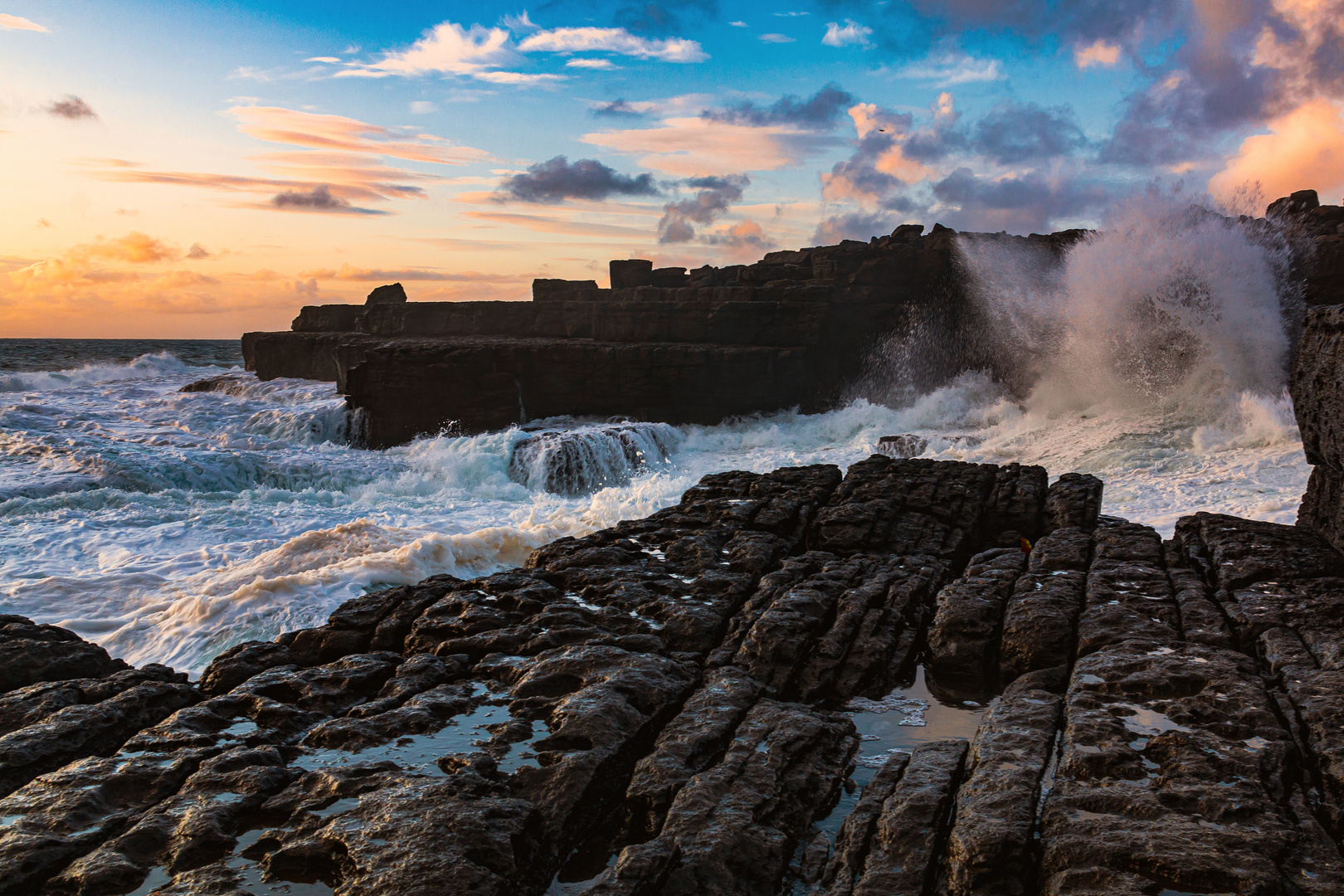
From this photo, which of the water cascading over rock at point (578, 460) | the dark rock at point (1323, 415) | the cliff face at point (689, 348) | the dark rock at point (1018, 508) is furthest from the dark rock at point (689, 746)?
the cliff face at point (689, 348)

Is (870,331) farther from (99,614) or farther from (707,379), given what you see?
(99,614)

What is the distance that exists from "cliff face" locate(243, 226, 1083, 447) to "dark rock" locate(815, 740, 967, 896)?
19.9 meters

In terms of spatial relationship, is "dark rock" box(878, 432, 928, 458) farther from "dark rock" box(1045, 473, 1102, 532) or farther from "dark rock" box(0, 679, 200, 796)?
"dark rock" box(0, 679, 200, 796)

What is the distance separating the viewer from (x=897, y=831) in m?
3.38

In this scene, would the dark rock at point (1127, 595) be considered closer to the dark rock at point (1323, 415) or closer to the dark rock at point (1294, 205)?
the dark rock at point (1323, 415)

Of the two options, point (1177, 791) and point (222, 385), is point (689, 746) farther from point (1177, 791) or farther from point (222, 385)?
point (222, 385)

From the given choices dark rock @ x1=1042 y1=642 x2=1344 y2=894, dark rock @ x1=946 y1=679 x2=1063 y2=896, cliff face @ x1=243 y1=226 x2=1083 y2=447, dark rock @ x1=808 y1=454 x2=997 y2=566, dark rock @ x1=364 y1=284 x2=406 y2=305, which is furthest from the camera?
dark rock @ x1=364 y1=284 x2=406 y2=305

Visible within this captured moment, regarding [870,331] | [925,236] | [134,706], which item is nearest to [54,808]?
[134,706]

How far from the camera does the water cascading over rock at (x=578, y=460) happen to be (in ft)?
58.1

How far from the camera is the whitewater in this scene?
9352 mm

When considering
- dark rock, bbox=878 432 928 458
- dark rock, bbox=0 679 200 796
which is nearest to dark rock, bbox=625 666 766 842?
dark rock, bbox=0 679 200 796

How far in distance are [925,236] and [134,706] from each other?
26326 mm

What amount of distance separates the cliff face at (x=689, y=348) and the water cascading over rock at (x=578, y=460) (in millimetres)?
4651

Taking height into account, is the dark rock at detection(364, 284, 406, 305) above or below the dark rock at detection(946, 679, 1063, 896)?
above
